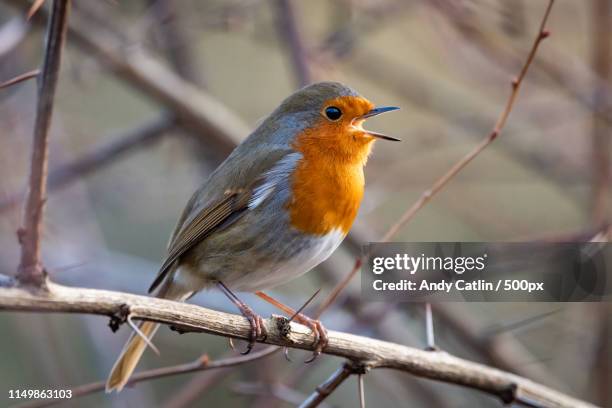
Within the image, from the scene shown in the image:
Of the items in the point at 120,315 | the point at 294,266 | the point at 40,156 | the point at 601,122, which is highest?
the point at 601,122

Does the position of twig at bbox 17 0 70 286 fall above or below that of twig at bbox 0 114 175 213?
below

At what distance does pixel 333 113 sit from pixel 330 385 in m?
1.50

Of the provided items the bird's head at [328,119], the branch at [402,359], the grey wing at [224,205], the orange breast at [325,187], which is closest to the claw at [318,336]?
the branch at [402,359]

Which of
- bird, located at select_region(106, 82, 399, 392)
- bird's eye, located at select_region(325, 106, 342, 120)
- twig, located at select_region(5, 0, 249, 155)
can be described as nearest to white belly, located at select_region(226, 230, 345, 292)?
bird, located at select_region(106, 82, 399, 392)

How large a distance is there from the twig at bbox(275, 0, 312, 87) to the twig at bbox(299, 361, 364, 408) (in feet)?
A: 6.59

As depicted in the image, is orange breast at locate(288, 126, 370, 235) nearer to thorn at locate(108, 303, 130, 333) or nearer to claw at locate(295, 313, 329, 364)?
claw at locate(295, 313, 329, 364)

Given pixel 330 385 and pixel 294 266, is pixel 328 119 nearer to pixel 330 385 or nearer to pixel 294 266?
pixel 294 266

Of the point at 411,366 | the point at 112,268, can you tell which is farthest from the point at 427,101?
the point at 411,366

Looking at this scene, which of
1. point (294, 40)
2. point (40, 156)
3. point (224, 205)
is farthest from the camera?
point (294, 40)

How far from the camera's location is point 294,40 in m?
3.85

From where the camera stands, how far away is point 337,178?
3119mm

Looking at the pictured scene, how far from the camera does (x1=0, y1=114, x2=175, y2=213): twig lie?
4148mm

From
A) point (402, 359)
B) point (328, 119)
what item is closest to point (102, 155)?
point (328, 119)

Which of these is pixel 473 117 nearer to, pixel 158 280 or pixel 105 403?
pixel 158 280
